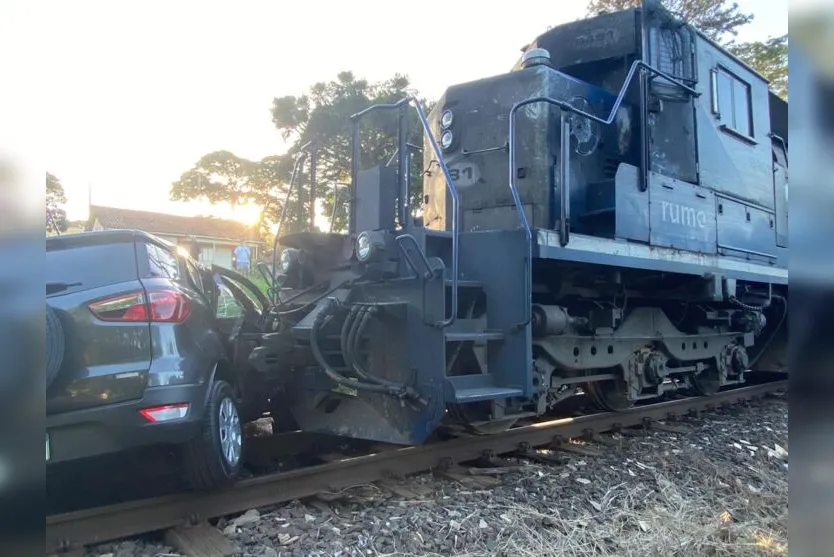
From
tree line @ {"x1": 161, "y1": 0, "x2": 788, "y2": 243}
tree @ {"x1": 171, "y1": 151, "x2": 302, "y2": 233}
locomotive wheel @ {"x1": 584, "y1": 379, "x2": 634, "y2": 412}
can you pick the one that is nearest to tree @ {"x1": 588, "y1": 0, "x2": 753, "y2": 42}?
tree line @ {"x1": 161, "y1": 0, "x2": 788, "y2": 243}

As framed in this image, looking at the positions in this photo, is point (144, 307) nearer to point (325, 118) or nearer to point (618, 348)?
point (618, 348)

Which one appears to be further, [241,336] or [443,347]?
[241,336]

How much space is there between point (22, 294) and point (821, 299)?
4.95 ft

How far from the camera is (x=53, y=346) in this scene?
3064 millimetres

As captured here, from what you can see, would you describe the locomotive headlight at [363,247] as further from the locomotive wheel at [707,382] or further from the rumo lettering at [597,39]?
the locomotive wheel at [707,382]

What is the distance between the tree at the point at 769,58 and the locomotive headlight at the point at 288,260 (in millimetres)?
18026

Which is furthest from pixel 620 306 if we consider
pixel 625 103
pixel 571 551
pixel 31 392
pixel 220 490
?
pixel 31 392

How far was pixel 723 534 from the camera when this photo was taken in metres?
3.40

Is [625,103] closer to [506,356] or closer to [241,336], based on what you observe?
[506,356]

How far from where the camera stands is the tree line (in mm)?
18391

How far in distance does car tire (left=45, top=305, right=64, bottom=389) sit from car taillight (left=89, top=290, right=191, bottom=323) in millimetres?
184

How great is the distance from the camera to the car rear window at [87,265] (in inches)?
128

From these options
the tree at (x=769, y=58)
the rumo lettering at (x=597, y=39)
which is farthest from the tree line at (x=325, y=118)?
the rumo lettering at (x=597, y=39)

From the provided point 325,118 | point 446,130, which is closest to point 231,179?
point 325,118
